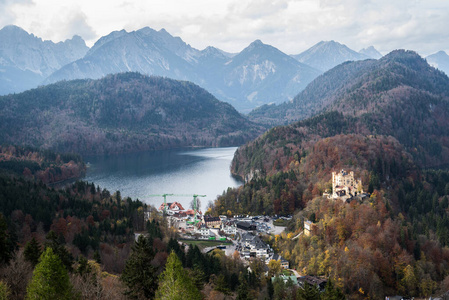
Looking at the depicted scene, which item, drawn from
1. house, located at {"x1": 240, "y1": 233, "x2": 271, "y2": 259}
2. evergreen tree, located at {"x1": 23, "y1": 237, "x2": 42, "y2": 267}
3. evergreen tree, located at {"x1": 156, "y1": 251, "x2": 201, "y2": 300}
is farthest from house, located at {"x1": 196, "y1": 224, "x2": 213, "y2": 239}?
evergreen tree, located at {"x1": 156, "y1": 251, "x2": 201, "y2": 300}

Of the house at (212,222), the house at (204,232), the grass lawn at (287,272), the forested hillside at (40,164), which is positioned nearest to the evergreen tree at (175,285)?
the grass lawn at (287,272)

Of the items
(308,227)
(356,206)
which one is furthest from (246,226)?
(356,206)

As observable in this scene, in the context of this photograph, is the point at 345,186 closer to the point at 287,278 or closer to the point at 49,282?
the point at 287,278

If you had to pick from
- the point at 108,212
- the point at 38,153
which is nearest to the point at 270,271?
the point at 108,212

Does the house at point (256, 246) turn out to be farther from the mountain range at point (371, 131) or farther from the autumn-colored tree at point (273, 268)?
the mountain range at point (371, 131)

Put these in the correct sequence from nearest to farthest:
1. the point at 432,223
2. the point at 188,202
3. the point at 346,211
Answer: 1. the point at 346,211
2. the point at 432,223
3. the point at 188,202

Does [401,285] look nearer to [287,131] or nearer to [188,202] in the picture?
[188,202]

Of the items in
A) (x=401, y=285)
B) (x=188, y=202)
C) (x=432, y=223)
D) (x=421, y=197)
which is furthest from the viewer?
(x=188, y=202)
